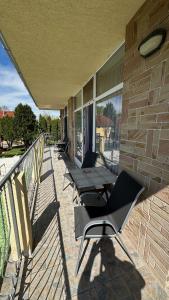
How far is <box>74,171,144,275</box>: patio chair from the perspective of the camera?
1497mm

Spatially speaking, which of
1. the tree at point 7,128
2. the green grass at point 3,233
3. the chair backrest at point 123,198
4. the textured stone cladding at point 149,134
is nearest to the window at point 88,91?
the textured stone cladding at point 149,134

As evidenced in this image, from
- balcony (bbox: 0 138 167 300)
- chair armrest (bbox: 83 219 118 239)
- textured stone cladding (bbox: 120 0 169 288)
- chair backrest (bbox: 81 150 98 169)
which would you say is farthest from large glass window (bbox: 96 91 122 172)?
balcony (bbox: 0 138 167 300)

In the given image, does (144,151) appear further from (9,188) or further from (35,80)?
(35,80)

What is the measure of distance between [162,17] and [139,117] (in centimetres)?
85

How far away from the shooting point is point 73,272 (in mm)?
1538

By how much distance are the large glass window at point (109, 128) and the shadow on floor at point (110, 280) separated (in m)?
1.28

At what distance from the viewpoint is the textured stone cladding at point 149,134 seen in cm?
133

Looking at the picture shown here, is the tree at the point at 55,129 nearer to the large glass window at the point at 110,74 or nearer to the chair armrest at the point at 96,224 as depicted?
the large glass window at the point at 110,74

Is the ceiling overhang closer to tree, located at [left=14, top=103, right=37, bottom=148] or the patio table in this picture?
the patio table

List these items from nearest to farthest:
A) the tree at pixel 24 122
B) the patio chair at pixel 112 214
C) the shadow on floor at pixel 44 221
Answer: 1. the patio chair at pixel 112 214
2. the shadow on floor at pixel 44 221
3. the tree at pixel 24 122

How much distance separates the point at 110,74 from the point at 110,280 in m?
2.84

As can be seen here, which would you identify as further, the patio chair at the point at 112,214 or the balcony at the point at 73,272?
the patio chair at the point at 112,214

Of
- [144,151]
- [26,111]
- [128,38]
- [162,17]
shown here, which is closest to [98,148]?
[144,151]

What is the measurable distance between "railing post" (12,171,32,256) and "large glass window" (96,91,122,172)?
146 cm
